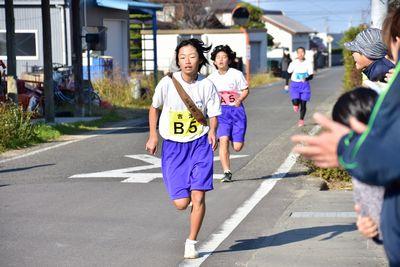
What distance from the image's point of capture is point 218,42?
52.9 m

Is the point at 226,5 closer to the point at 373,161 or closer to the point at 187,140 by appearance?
the point at 187,140

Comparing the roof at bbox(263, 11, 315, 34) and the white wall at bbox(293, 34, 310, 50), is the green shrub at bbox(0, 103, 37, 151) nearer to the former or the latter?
the roof at bbox(263, 11, 315, 34)

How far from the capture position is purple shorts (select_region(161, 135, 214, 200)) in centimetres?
697

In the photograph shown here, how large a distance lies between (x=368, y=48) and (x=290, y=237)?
9.18 feet

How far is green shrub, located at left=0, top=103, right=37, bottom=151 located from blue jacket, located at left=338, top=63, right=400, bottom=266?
40.4 ft

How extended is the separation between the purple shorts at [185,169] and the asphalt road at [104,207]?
0.59m

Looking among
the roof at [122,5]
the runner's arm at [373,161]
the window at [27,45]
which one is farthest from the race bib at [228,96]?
the roof at [122,5]

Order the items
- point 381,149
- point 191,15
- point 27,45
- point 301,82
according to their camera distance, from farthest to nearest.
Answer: point 191,15 → point 27,45 → point 301,82 → point 381,149

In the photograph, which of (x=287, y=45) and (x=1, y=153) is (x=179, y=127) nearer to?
(x=1, y=153)

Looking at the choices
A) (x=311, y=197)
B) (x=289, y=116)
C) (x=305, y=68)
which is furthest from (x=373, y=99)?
(x=289, y=116)

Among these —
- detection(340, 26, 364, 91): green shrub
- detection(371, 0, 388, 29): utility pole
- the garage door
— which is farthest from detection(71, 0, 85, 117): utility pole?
detection(371, 0, 388, 29): utility pole

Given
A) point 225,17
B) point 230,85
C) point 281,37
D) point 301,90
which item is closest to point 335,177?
point 230,85

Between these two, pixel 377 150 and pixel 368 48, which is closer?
pixel 377 150

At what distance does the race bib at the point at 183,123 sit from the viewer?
7.11 metres
